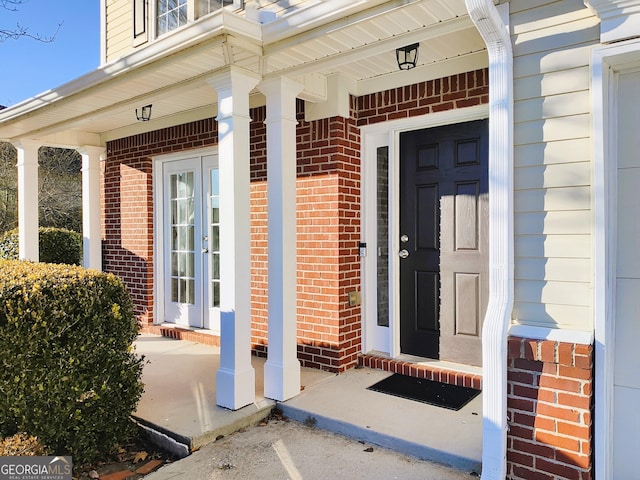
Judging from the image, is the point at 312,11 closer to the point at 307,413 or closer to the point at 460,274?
the point at 460,274

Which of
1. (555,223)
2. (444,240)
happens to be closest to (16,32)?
(444,240)

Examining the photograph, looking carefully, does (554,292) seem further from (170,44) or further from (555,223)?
(170,44)

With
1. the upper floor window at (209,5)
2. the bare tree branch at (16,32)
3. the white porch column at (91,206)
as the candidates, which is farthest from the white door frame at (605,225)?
the white porch column at (91,206)

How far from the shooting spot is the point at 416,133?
12.6 feet

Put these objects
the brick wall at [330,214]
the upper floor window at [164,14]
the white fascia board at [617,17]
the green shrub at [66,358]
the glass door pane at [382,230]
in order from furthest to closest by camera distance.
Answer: the upper floor window at [164,14], the glass door pane at [382,230], the brick wall at [330,214], the green shrub at [66,358], the white fascia board at [617,17]

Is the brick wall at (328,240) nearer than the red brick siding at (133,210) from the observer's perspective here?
Yes

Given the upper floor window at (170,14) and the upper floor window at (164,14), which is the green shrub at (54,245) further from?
the upper floor window at (170,14)

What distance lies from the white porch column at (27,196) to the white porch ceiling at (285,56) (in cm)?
105

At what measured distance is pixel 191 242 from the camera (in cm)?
537

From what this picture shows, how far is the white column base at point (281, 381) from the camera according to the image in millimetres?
3312

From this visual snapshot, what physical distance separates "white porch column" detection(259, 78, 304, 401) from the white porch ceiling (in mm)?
211

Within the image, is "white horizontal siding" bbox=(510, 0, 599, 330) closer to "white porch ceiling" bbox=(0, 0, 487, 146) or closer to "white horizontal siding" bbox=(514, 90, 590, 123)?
"white horizontal siding" bbox=(514, 90, 590, 123)

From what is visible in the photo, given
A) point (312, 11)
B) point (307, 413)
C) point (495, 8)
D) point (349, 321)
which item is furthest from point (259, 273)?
point (495, 8)

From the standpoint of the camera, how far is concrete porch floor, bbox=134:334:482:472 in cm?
268
